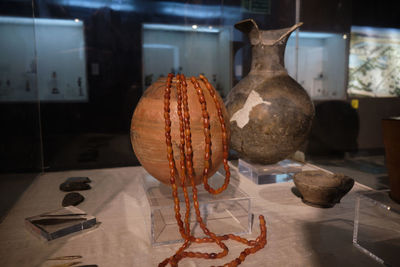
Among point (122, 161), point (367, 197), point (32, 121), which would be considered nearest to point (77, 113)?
point (32, 121)

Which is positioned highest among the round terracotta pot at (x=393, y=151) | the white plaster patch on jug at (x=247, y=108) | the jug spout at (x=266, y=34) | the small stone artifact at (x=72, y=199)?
the jug spout at (x=266, y=34)

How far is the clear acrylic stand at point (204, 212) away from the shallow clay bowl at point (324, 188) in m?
0.35

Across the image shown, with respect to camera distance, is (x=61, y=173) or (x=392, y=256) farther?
(x=61, y=173)

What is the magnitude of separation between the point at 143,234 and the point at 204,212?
0.32m

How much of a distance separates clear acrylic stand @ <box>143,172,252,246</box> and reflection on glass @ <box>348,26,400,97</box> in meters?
1.13

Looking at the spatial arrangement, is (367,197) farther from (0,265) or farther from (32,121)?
(32,121)

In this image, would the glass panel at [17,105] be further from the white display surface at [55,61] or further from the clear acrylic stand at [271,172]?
the clear acrylic stand at [271,172]

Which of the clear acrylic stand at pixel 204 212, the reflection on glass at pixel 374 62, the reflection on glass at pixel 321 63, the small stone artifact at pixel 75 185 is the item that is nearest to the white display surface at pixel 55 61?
the small stone artifact at pixel 75 185

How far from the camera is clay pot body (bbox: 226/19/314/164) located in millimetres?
1813

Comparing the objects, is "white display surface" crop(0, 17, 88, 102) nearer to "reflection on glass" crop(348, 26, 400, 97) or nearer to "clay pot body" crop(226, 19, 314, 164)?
"clay pot body" crop(226, 19, 314, 164)

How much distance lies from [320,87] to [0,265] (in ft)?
7.39

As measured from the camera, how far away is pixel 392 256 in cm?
118

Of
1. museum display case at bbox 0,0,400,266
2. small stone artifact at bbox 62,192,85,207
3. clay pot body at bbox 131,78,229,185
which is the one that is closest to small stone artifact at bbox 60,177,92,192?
museum display case at bbox 0,0,400,266

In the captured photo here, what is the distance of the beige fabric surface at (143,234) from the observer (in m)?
1.17
